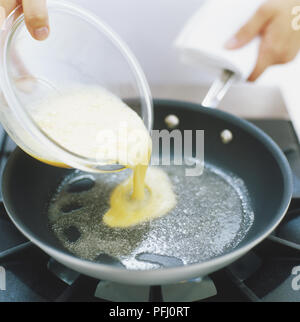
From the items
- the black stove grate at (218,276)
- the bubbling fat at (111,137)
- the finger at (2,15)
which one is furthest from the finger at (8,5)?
the black stove grate at (218,276)

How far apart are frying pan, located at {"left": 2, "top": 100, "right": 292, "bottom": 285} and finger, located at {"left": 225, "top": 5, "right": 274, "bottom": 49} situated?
16 centimetres

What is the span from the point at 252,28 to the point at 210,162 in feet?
1.03

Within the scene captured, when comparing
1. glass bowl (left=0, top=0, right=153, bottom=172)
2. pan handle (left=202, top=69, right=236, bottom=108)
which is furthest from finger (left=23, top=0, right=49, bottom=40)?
pan handle (left=202, top=69, right=236, bottom=108)

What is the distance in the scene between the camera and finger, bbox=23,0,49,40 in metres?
0.54

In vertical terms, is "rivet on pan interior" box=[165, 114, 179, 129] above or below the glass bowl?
below

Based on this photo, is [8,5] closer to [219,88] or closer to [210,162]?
[219,88]

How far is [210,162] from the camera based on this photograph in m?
0.93

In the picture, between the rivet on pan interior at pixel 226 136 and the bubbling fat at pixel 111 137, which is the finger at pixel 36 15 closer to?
the bubbling fat at pixel 111 137

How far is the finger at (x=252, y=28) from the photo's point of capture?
0.81 m

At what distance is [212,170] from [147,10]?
0.50 meters

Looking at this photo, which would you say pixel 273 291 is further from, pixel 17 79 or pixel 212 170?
pixel 17 79

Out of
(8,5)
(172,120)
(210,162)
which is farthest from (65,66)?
(210,162)

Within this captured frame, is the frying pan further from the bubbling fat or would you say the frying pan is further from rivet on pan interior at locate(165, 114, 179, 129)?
the bubbling fat

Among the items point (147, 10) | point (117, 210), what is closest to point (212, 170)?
point (117, 210)
